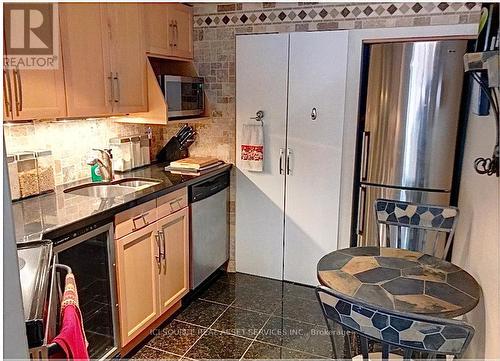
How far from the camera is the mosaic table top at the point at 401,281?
1.47m

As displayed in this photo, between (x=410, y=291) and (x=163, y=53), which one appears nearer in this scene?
(x=410, y=291)

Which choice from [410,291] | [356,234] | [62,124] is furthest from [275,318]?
[62,124]

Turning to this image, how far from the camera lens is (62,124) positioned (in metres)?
2.52

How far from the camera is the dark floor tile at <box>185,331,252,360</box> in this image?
237 centimetres

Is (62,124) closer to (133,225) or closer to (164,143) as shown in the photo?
(133,225)

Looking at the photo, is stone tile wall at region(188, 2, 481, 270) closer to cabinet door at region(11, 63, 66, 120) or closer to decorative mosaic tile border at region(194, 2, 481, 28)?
decorative mosaic tile border at region(194, 2, 481, 28)

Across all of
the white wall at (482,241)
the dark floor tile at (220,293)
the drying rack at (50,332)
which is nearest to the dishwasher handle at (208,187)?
the dark floor tile at (220,293)

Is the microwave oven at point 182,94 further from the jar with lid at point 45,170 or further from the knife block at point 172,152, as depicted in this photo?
the jar with lid at point 45,170

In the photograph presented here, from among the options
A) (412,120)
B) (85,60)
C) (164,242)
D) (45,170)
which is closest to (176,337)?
(164,242)

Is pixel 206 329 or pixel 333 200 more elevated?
pixel 333 200

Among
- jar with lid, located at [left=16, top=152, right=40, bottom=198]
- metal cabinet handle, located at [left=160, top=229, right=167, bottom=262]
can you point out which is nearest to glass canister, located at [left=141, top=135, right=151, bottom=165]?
metal cabinet handle, located at [left=160, top=229, right=167, bottom=262]

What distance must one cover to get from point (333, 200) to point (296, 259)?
24.0 inches

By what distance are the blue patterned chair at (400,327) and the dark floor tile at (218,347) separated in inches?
48.5

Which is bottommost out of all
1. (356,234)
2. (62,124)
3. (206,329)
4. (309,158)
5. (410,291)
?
(206,329)
